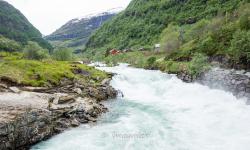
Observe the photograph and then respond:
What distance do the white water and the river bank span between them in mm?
1229

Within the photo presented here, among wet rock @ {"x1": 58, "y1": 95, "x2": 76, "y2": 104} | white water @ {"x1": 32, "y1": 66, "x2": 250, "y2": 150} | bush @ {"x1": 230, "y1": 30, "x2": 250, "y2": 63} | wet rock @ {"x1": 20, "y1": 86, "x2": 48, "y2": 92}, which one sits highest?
bush @ {"x1": 230, "y1": 30, "x2": 250, "y2": 63}

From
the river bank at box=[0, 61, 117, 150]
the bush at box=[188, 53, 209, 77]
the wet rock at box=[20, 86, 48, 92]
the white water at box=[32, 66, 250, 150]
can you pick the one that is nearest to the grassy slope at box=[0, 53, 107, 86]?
the river bank at box=[0, 61, 117, 150]

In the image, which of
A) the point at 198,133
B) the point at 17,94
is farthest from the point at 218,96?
the point at 17,94

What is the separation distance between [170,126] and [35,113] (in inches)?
525

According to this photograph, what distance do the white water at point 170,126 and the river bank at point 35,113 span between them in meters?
1.23

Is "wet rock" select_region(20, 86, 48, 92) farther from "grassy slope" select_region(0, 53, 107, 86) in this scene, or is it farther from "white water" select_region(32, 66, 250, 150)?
"white water" select_region(32, 66, 250, 150)

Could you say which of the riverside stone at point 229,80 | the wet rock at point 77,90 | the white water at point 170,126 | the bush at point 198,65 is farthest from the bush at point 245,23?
the wet rock at point 77,90

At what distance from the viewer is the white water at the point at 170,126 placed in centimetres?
2644

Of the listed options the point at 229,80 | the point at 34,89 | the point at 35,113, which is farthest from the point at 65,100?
the point at 229,80

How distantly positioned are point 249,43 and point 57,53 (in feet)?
213

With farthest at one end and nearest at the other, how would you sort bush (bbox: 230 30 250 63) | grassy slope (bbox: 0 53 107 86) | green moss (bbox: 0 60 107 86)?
1. bush (bbox: 230 30 250 63)
2. green moss (bbox: 0 60 107 86)
3. grassy slope (bbox: 0 53 107 86)

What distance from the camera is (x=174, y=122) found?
33.2 meters

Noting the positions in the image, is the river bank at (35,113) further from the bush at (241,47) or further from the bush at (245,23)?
the bush at (245,23)

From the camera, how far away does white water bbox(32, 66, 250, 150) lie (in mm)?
26438
